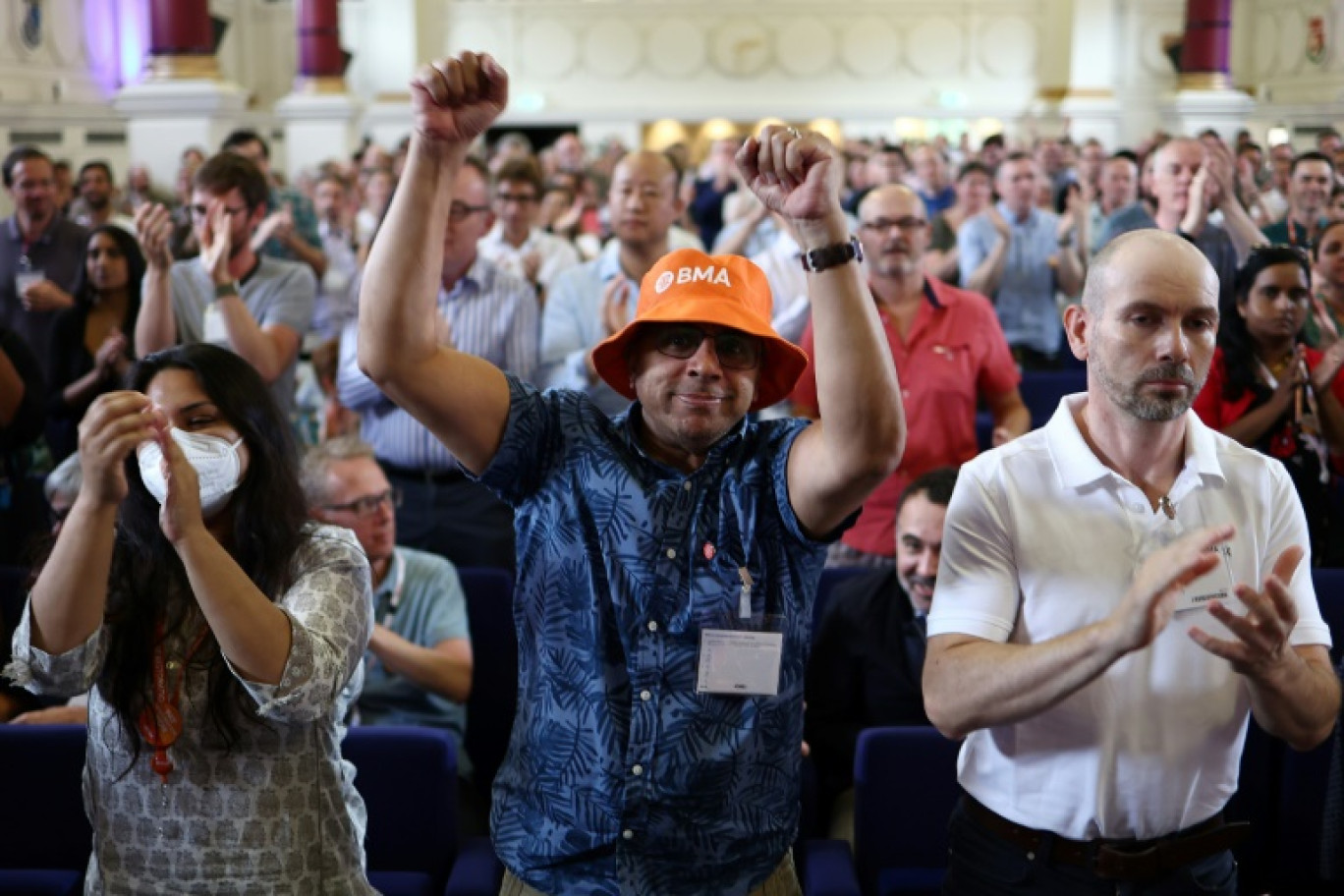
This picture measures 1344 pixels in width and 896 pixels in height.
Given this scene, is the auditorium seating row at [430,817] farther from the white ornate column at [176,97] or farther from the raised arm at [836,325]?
the white ornate column at [176,97]

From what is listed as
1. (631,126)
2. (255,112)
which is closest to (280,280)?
(255,112)

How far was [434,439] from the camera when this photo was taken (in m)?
4.51

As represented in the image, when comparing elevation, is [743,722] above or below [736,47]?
below

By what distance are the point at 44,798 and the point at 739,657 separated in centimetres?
170

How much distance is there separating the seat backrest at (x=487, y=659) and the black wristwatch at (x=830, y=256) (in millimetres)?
2220

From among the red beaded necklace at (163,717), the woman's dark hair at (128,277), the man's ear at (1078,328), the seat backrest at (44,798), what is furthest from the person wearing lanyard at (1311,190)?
the red beaded necklace at (163,717)

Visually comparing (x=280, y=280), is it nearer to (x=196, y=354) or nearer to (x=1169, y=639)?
(x=196, y=354)

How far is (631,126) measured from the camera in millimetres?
22953

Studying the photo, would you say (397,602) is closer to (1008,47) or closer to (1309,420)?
(1309,420)

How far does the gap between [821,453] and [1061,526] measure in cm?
39

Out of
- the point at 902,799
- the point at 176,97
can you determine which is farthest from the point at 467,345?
the point at 176,97

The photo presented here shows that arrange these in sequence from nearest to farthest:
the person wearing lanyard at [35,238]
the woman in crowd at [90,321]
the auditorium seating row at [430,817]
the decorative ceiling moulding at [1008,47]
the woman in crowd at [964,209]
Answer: the auditorium seating row at [430,817] < the woman in crowd at [90,321] < the person wearing lanyard at [35,238] < the woman in crowd at [964,209] < the decorative ceiling moulding at [1008,47]

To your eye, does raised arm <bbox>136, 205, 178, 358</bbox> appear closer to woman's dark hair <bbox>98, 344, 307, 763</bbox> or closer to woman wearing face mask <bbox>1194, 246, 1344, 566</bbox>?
woman's dark hair <bbox>98, 344, 307, 763</bbox>

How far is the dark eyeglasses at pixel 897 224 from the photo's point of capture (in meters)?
4.62
